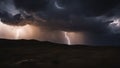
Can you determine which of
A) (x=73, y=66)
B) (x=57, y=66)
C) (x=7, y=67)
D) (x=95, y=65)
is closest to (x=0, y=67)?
(x=7, y=67)

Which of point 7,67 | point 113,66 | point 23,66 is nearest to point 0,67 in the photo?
point 7,67

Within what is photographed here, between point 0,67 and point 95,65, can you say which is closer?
point 0,67

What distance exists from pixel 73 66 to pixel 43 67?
9.61 feet

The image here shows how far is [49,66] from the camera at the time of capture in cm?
2097

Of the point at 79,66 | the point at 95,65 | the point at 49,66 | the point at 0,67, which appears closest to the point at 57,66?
the point at 49,66

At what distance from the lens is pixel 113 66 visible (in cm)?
2103

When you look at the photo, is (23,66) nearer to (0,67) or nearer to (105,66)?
(0,67)

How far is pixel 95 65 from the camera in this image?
21.5 metres

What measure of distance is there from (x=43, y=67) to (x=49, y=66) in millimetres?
801

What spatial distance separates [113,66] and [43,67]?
6.80 m

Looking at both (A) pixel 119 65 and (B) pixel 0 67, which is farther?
(A) pixel 119 65

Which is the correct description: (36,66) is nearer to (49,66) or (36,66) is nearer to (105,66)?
(49,66)

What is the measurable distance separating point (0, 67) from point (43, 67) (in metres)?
3.98

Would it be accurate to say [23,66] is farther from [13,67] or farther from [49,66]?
[49,66]
